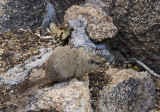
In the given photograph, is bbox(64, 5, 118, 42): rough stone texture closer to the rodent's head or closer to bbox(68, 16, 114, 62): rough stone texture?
bbox(68, 16, 114, 62): rough stone texture

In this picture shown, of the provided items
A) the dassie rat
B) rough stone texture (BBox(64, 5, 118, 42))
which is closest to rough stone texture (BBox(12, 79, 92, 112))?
the dassie rat

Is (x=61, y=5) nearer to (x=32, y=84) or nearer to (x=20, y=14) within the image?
(x=20, y=14)

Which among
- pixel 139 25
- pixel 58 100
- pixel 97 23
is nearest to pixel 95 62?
pixel 97 23

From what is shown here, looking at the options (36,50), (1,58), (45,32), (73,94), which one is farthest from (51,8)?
(73,94)

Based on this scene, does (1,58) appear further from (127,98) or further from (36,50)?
(127,98)

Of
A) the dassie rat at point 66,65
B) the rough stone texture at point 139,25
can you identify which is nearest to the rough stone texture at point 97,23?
the rough stone texture at point 139,25
